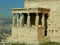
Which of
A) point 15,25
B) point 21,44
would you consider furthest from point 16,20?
point 21,44

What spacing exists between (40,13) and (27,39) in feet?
11.4

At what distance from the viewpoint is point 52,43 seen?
49625 millimetres

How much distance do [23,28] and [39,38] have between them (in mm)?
2252

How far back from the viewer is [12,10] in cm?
5184

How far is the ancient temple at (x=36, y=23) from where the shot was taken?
49.7 meters

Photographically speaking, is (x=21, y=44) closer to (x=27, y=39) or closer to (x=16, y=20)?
(x=27, y=39)

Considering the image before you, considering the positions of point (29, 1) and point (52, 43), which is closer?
point (52, 43)

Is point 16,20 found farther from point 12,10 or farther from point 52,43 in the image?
point 52,43

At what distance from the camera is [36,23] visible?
50.4m

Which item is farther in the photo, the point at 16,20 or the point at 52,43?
the point at 16,20

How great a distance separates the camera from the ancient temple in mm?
49688

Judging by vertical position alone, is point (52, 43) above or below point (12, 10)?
below

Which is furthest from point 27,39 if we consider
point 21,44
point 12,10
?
point 12,10

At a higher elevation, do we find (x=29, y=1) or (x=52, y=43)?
(x=29, y=1)
